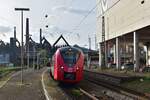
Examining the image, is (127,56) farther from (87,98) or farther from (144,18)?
(87,98)

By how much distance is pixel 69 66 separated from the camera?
3066cm

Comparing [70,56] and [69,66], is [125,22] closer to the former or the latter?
[70,56]

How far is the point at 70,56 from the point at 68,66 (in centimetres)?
85

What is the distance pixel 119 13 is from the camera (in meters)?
71.3

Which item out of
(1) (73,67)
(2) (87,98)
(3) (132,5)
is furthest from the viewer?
(3) (132,5)

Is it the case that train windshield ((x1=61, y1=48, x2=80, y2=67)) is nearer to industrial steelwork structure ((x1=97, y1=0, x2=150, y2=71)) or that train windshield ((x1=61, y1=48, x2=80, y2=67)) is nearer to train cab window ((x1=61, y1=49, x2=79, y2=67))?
train cab window ((x1=61, y1=49, x2=79, y2=67))

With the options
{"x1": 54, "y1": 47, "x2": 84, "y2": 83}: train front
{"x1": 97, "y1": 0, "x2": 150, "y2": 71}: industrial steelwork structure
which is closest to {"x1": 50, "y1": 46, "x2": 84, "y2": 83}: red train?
{"x1": 54, "y1": 47, "x2": 84, "y2": 83}: train front

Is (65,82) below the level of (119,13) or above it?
below

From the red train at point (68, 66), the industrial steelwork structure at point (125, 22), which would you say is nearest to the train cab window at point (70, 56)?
the red train at point (68, 66)

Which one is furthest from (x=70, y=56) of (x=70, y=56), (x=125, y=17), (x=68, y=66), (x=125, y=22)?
(x=125, y=22)

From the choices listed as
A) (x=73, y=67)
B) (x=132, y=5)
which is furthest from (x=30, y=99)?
(x=132, y=5)

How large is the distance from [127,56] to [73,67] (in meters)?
121

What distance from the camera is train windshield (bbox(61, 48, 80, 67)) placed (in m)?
30.8

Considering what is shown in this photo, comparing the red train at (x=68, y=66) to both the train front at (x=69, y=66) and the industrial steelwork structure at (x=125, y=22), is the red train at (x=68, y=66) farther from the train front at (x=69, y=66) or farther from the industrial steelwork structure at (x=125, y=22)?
the industrial steelwork structure at (x=125, y=22)
